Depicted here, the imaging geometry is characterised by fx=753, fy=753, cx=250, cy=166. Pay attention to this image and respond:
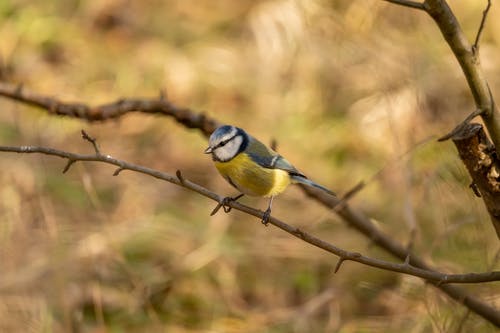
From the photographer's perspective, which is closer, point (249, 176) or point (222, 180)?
point (249, 176)

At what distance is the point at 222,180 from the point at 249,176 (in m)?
2.61

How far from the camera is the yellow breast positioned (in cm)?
236

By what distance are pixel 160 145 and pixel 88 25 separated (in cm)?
171

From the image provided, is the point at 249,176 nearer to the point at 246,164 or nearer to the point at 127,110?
the point at 246,164

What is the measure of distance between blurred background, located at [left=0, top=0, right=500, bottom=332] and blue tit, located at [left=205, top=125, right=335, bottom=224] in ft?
1.11

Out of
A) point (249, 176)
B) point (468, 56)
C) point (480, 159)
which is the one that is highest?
point (468, 56)

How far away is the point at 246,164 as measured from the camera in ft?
7.78

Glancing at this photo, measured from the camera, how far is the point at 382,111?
540 cm

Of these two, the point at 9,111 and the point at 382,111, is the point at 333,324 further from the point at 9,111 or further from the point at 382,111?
the point at 9,111

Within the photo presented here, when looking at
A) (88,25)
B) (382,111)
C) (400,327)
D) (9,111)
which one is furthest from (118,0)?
(400,327)

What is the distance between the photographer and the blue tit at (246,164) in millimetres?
2348

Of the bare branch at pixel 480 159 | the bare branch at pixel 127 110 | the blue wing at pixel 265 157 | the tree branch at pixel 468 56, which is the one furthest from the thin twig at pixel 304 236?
the bare branch at pixel 127 110

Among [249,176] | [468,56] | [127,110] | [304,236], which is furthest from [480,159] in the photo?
[127,110]

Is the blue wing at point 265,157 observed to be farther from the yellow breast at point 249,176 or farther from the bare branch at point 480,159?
the bare branch at point 480,159
